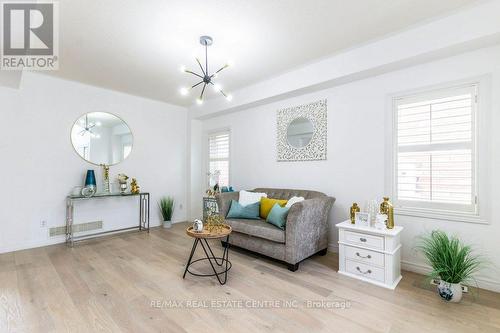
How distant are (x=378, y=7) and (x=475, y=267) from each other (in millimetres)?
2672

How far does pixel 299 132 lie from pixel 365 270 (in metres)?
2.14

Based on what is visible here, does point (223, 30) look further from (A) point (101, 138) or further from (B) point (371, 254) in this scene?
(A) point (101, 138)

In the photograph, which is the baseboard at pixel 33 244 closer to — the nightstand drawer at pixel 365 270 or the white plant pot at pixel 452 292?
the nightstand drawer at pixel 365 270

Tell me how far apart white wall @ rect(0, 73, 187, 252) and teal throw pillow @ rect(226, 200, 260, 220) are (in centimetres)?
230

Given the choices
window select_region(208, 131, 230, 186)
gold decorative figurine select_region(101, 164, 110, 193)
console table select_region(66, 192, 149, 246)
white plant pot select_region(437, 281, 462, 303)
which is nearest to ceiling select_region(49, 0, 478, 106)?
gold decorative figurine select_region(101, 164, 110, 193)

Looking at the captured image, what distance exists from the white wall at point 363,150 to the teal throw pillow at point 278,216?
2.94 ft

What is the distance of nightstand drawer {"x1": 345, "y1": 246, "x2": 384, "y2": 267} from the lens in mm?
2420

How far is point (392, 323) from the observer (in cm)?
181

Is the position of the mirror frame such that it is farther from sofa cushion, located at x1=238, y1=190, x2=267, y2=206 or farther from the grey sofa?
sofa cushion, located at x1=238, y1=190, x2=267, y2=206

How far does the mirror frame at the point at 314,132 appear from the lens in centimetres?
351

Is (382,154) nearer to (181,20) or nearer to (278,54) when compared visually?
(278,54)

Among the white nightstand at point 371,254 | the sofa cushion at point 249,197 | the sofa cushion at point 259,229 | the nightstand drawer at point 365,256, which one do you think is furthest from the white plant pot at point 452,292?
the sofa cushion at point 249,197

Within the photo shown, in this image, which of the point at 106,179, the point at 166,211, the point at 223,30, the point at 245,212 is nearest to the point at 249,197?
the point at 245,212

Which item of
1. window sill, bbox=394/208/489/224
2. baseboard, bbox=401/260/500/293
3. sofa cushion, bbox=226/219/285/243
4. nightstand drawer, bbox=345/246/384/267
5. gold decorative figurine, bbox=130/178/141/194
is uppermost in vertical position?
gold decorative figurine, bbox=130/178/141/194
